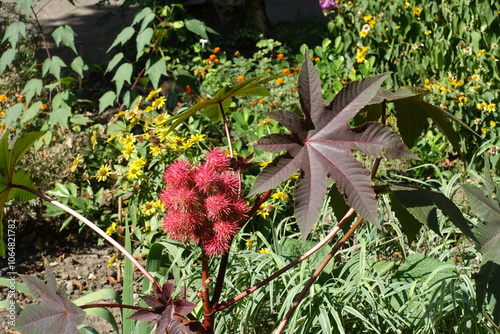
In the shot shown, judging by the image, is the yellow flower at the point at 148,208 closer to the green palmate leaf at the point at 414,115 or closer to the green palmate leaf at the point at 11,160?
the green palmate leaf at the point at 11,160

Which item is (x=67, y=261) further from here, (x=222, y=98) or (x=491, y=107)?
(x=491, y=107)

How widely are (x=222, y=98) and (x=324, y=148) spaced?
362mm

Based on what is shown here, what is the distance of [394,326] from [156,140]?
1495 mm

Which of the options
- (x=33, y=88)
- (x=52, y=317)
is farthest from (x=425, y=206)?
(x=33, y=88)

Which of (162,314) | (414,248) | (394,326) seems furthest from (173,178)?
(414,248)

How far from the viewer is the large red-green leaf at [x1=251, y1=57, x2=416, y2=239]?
1.29 metres

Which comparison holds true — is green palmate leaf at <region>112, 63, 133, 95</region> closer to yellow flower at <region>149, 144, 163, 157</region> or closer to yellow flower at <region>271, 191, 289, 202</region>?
yellow flower at <region>149, 144, 163, 157</region>

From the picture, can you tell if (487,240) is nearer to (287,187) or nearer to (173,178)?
(173,178)

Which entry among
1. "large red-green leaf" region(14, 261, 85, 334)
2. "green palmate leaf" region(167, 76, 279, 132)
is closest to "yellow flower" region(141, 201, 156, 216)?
"green palmate leaf" region(167, 76, 279, 132)

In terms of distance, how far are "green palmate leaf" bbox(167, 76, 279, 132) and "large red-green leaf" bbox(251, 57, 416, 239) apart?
17 centimetres

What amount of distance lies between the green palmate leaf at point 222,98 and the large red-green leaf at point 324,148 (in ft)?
0.56

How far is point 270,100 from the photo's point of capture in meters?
4.72

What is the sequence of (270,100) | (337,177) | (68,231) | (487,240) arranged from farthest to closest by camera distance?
1. (270,100)
2. (68,231)
3. (487,240)
4. (337,177)

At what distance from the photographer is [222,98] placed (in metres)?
1.62
